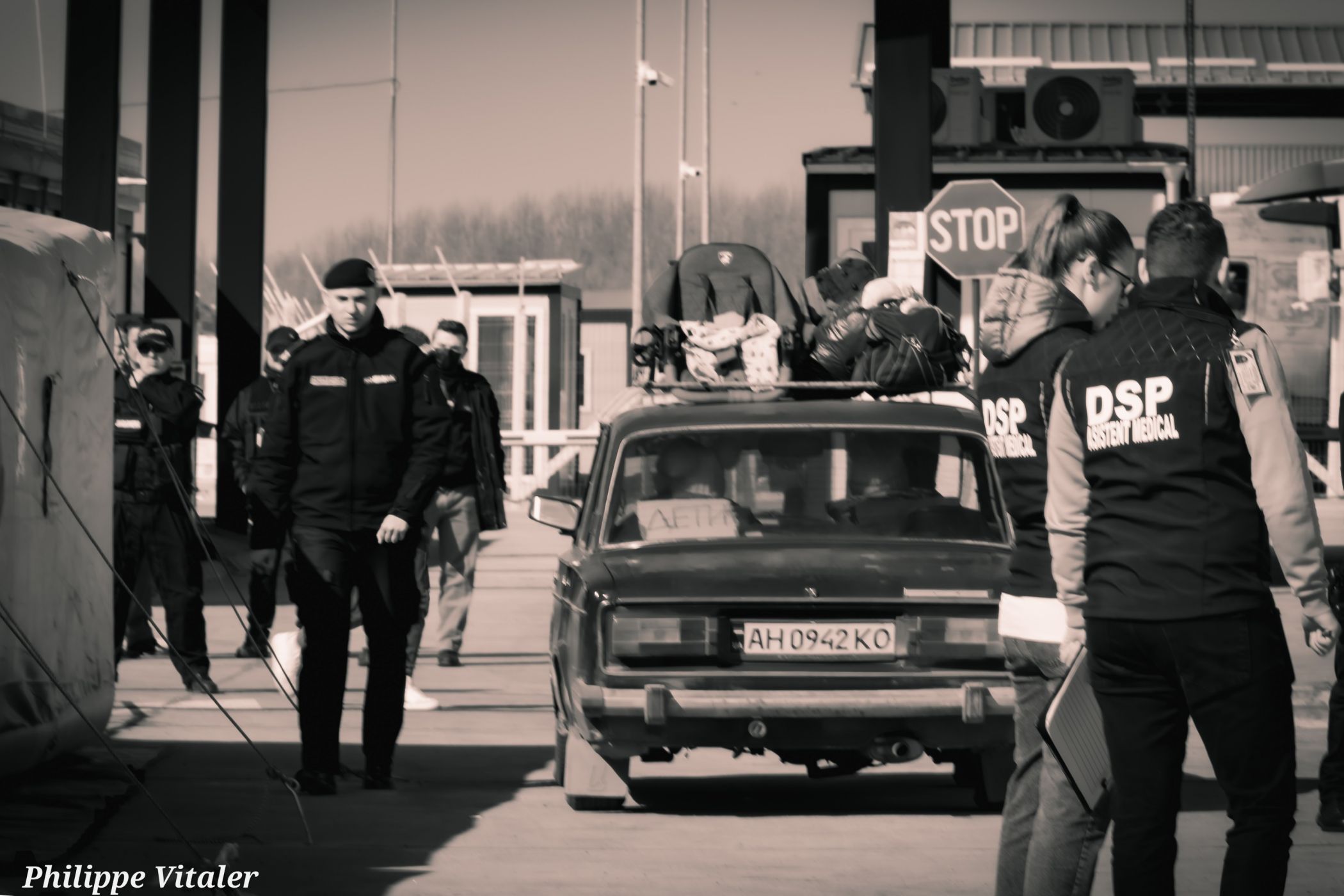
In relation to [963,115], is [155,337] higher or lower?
lower

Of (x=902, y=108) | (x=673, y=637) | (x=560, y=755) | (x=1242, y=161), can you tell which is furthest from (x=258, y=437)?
(x=1242, y=161)

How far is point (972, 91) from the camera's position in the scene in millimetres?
25828

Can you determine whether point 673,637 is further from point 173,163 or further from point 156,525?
point 173,163

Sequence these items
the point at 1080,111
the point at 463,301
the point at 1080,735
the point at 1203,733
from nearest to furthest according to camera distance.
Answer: the point at 1203,733
the point at 1080,735
the point at 1080,111
the point at 463,301

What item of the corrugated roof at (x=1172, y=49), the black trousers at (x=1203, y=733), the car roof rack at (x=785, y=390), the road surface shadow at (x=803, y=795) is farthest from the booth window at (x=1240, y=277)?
the black trousers at (x=1203, y=733)

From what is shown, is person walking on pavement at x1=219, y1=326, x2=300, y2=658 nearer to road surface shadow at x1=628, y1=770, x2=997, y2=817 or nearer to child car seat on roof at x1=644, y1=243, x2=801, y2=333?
child car seat on roof at x1=644, y1=243, x2=801, y2=333

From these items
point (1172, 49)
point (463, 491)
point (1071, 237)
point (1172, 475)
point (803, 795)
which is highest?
point (1172, 49)

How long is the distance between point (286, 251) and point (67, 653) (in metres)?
68.7

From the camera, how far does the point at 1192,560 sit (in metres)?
4.50

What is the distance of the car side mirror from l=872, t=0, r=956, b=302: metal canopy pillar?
22.2 ft

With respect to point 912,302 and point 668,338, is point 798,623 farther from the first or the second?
point 668,338

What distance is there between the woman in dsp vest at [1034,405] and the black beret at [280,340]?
7617mm

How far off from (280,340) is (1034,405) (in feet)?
26.6

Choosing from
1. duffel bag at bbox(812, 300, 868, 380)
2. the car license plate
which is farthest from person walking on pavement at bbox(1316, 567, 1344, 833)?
duffel bag at bbox(812, 300, 868, 380)
